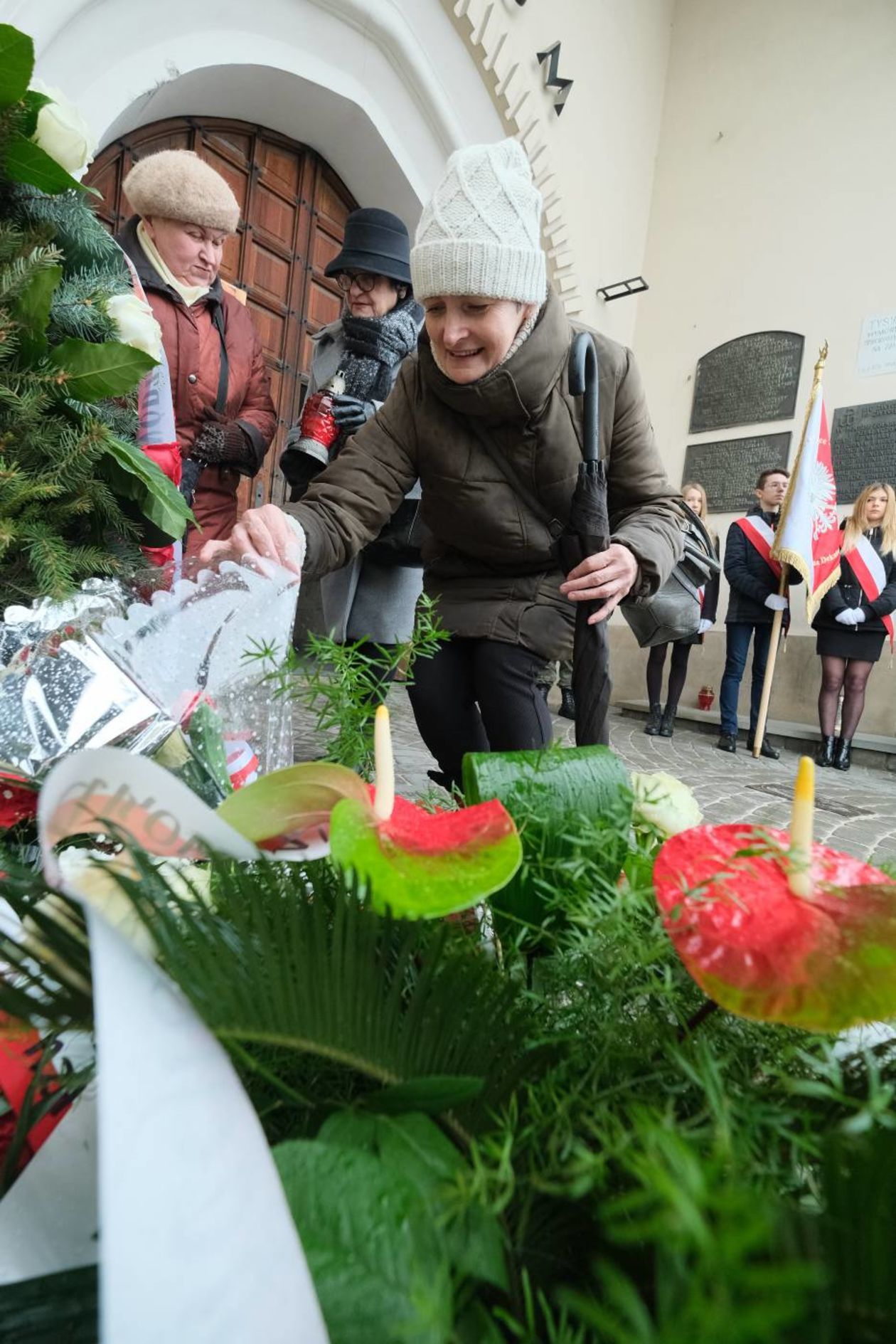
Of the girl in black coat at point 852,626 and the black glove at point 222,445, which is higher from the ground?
the black glove at point 222,445

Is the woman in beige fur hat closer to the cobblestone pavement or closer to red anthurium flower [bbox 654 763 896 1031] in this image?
the cobblestone pavement

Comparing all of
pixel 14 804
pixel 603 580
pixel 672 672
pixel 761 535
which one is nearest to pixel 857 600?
pixel 761 535

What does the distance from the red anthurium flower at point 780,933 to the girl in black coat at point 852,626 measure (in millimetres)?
5815

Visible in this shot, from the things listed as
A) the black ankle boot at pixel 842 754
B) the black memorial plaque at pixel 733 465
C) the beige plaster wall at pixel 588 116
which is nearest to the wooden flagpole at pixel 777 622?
the black ankle boot at pixel 842 754

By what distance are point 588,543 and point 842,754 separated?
4.87 metres

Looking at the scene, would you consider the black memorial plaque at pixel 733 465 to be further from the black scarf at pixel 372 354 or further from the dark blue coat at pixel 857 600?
the black scarf at pixel 372 354

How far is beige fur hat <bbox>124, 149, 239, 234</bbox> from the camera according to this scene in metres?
2.11

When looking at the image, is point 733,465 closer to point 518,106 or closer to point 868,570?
point 868,570

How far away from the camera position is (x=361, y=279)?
7.72ft

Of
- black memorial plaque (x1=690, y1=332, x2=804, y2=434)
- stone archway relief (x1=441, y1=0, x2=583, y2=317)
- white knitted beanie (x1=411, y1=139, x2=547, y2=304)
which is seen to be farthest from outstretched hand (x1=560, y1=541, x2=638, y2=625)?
black memorial plaque (x1=690, y1=332, x2=804, y2=434)

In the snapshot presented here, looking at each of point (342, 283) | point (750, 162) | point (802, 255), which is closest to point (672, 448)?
point (802, 255)

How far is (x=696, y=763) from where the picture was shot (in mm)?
4801

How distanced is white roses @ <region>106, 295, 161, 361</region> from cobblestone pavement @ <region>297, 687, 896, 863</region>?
0.95 metres

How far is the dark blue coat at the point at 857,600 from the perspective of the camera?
5.47 metres
